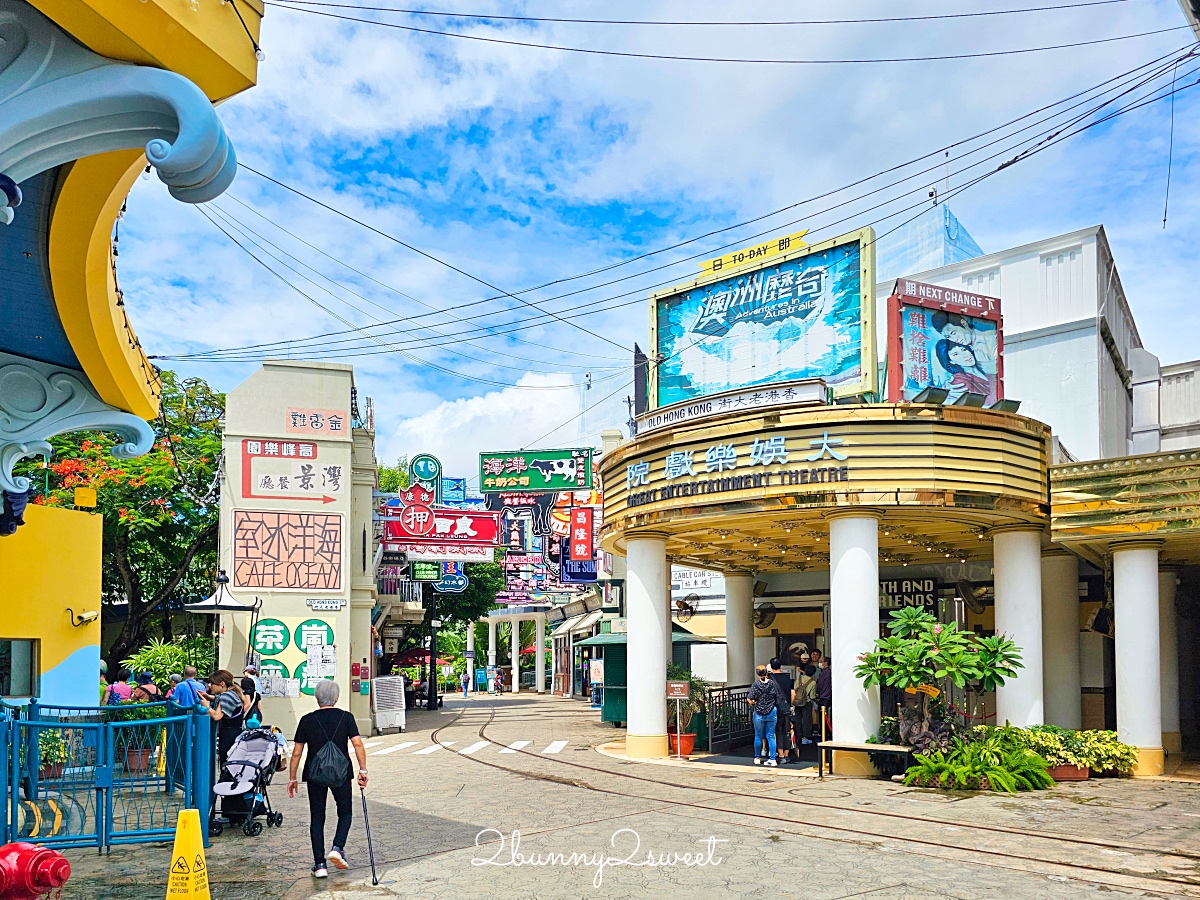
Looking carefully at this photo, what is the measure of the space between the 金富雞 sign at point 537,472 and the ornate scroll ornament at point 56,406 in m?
38.7

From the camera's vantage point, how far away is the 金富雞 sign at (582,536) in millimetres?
41594

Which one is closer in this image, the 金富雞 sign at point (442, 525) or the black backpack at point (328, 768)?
the black backpack at point (328, 768)

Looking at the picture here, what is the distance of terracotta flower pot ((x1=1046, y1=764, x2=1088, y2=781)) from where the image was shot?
16188mm

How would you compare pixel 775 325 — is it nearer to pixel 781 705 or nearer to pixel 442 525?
pixel 781 705

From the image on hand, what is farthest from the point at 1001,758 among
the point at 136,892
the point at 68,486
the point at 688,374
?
the point at 68,486

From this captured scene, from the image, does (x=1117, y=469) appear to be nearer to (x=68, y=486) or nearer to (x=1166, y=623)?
(x=1166, y=623)

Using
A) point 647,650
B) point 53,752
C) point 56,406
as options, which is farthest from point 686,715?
point 56,406

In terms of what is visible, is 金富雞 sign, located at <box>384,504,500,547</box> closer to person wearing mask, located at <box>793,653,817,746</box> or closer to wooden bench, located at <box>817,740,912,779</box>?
person wearing mask, located at <box>793,653,817,746</box>

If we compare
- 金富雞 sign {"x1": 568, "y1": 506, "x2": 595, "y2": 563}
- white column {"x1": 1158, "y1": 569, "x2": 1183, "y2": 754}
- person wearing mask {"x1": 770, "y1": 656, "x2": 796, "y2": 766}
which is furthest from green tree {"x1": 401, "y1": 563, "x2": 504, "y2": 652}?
white column {"x1": 1158, "y1": 569, "x2": 1183, "y2": 754}

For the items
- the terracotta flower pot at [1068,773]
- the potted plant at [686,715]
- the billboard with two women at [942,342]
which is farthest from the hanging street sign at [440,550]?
the terracotta flower pot at [1068,773]

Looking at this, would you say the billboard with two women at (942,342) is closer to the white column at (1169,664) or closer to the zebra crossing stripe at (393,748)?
the white column at (1169,664)

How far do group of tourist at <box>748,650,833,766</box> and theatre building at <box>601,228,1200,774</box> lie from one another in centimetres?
146

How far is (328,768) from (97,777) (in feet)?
8.68

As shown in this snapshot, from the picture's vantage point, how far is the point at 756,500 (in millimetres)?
17094
